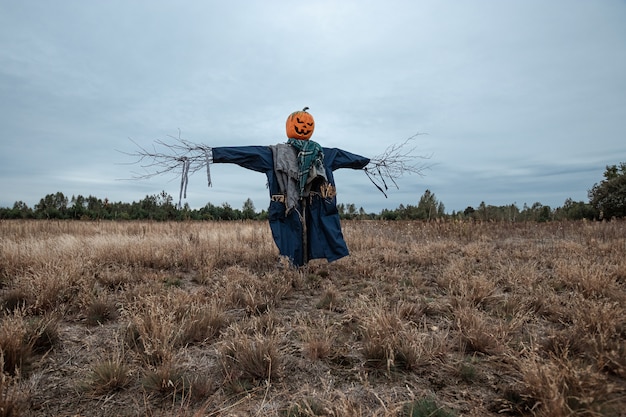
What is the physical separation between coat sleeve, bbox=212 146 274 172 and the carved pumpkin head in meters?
0.58

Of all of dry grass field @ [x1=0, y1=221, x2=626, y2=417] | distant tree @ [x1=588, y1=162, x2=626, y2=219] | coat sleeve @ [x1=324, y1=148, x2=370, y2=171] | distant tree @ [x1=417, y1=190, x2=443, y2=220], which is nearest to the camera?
dry grass field @ [x1=0, y1=221, x2=626, y2=417]

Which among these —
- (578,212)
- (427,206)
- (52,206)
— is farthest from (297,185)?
(52,206)

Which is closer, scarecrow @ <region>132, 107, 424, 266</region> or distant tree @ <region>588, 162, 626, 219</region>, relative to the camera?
scarecrow @ <region>132, 107, 424, 266</region>

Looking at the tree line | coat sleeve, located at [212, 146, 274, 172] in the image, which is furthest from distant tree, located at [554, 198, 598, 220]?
coat sleeve, located at [212, 146, 274, 172]

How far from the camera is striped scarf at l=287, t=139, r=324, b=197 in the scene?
5.91 metres

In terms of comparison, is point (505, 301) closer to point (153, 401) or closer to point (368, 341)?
point (368, 341)

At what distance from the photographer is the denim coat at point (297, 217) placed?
583 centimetres

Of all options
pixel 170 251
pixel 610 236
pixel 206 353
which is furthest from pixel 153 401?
pixel 610 236

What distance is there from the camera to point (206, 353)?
3025mm

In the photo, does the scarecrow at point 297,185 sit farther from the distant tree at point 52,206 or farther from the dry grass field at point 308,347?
the distant tree at point 52,206

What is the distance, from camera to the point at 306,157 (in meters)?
5.95

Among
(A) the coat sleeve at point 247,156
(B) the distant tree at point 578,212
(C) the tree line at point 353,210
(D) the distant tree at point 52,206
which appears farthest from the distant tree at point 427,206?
(D) the distant tree at point 52,206

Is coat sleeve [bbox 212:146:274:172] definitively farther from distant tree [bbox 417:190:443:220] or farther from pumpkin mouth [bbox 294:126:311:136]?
distant tree [bbox 417:190:443:220]

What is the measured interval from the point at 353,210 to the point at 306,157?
1762 cm
